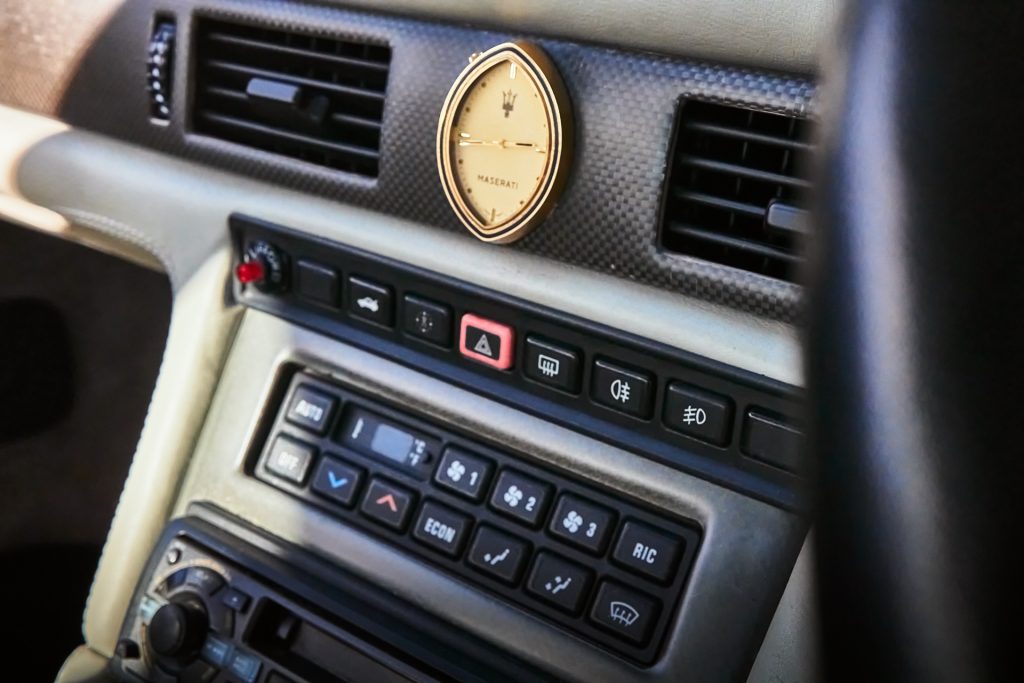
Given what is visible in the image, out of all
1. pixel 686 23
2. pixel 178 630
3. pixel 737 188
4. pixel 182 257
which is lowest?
pixel 178 630

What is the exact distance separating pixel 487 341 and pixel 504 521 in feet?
0.47

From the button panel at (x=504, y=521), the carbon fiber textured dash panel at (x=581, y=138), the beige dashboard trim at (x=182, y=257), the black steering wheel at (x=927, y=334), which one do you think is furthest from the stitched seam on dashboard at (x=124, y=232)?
the black steering wheel at (x=927, y=334)

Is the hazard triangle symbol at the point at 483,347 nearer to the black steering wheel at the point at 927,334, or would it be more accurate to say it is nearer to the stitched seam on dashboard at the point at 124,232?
the stitched seam on dashboard at the point at 124,232

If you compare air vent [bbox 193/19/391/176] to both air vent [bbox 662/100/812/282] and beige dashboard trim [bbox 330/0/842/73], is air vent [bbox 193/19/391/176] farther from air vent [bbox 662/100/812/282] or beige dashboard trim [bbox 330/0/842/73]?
air vent [bbox 662/100/812/282]

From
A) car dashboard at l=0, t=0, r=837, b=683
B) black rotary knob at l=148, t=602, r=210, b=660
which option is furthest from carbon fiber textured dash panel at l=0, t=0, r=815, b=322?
black rotary knob at l=148, t=602, r=210, b=660

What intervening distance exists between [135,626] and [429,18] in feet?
2.04

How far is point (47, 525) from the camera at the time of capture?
1497 mm

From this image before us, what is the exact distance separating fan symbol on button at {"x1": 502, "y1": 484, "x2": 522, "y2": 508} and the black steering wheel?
0.49m

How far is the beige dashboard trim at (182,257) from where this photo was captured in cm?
84

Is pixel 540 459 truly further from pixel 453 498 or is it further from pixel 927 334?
pixel 927 334

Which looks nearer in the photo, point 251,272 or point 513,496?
point 513,496

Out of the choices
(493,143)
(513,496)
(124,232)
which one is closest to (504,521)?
(513,496)

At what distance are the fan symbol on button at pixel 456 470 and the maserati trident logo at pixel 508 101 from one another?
0.94ft

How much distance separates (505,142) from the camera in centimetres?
82
